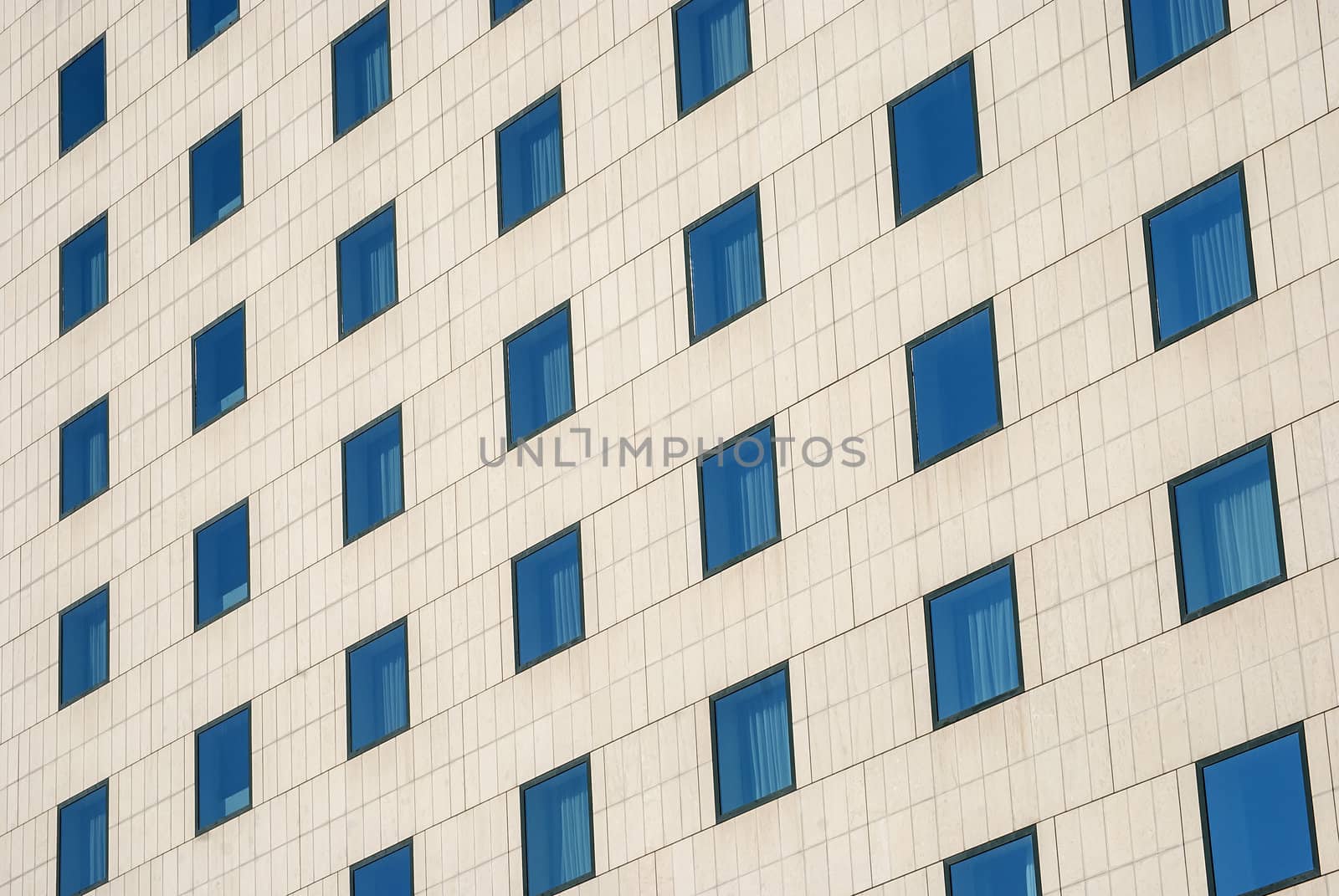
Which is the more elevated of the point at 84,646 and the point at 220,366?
the point at 220,366

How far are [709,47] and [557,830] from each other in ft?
45.3

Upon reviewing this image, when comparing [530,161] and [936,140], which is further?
[530,161]

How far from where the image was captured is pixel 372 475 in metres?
52.9

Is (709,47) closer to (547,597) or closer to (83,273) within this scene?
(547,597)

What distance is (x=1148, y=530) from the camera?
1582 inches

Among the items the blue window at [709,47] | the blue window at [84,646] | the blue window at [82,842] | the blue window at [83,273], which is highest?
the blue window at [83,273]

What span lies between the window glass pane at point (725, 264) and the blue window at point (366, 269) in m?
8.04

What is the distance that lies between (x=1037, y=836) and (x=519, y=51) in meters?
19.3

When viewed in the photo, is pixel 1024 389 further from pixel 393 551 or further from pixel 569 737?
pixel 393 551

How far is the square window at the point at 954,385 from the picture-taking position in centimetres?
4316

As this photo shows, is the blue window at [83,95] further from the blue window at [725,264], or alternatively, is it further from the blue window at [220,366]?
the blue window at [725,264]

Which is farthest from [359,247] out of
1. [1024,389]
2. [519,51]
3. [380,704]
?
[1024,389]

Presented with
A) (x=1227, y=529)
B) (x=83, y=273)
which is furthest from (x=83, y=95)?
(x=1227, y=529)

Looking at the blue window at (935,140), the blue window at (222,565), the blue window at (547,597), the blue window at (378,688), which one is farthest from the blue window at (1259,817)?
the blue window at (222,565)
